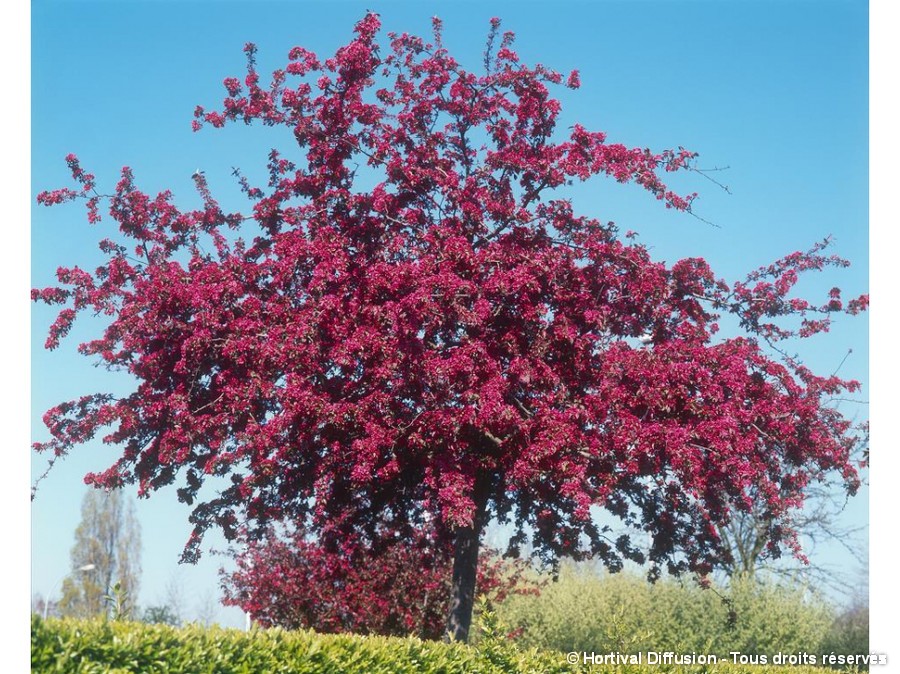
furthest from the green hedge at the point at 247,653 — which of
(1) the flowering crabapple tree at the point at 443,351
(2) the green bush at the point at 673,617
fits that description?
(2) the green bush at the point at 673,617

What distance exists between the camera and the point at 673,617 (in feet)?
64.5

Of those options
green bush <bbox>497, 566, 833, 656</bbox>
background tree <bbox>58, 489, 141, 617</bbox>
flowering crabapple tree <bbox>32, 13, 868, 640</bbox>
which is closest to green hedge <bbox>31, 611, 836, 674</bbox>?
flowering crabapple tree <bbox>32, 13, 868, 640</bbox>

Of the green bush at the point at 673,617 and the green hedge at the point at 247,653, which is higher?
the green hedge at the point at 247,653

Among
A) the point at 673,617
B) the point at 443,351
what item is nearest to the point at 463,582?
the point at 443,351

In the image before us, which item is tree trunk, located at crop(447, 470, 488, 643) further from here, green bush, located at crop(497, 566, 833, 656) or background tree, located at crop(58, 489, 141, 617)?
background tree, located at crop(58, 489, 141, 617)

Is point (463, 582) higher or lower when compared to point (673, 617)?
higher

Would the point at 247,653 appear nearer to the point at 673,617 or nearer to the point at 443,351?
the point at 443,351

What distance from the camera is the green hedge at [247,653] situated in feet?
18.9

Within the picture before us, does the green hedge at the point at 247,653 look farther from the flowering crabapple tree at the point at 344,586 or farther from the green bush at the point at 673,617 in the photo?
the green bush at the point at 673,617

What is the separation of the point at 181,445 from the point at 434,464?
3046 millimetres

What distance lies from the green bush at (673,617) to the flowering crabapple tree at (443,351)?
265 inches

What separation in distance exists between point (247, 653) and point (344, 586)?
824cm

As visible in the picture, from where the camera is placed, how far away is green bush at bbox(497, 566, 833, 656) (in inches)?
743

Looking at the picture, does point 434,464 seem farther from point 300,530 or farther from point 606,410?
point 300,530
